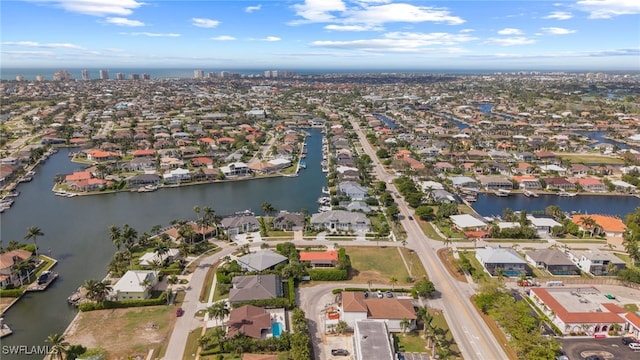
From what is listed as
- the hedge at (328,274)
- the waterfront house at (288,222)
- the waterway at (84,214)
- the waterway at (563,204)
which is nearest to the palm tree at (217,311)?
the hedge at (328,274)

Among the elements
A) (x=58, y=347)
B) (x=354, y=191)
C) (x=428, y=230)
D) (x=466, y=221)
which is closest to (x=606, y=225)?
(x=466, y=221)

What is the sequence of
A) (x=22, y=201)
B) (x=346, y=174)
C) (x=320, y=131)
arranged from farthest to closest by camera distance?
1. (x=320, y=131)
2. (x=346, y=174)
3. (x=22, y=201)

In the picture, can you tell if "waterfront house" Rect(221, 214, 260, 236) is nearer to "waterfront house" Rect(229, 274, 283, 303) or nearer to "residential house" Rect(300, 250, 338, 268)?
"residential house" Rect(300, 250, 338, 268)

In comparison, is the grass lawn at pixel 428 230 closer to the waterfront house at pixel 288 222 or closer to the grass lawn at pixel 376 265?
the grass lawn at pixel 376 265

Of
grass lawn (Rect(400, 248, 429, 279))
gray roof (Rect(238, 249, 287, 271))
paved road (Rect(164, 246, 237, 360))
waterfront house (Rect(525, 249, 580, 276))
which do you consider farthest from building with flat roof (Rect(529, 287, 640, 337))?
paved road (Rect(164, 246, 237, 360))

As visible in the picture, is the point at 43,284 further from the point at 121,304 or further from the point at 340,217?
the point at 340,217

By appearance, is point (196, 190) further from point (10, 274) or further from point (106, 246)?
point (10, 274)

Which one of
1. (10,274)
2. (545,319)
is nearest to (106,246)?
(10,274)
